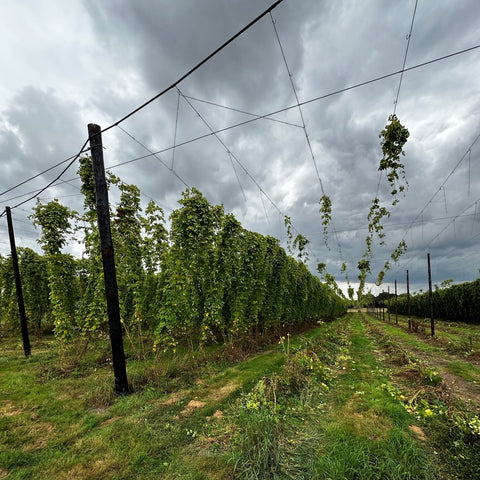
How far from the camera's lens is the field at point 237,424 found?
289cm

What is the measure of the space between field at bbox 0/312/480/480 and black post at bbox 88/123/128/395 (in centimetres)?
54

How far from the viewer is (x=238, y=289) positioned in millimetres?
9000

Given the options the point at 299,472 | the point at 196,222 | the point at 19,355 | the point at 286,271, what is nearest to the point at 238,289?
the point at 196,222

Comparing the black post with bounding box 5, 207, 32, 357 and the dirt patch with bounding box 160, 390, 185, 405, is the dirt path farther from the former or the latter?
the black post with bounding box 5, 207, 32, 357

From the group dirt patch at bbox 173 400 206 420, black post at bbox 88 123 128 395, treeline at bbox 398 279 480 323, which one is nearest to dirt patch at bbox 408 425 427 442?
A: dirt patch at bbox 173 400 206 420

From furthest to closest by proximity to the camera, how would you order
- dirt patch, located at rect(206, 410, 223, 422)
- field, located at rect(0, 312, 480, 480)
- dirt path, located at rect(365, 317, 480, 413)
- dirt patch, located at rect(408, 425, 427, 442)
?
dirt path, located at rect(365, 317, 480, 413), dirt patch, located at rect(206, 410, 223, 422), dirt patch, located at rect(408, 425, 427, 442), field, located at rect(0, 312, 480, 480)

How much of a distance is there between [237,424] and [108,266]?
13.8 feet

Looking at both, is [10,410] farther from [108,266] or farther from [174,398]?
[108,266]

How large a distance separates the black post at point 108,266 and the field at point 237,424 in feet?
1.79

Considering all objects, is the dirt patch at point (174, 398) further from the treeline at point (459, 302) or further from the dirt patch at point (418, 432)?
the treeline at point (459, 302)

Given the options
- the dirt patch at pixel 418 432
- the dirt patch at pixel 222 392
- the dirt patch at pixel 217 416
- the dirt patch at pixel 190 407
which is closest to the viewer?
the dirt patch at pixel 418 432

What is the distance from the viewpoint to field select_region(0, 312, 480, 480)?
9.49 ft

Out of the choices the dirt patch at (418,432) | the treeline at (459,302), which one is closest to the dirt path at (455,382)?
the dirt patch at (418,432)

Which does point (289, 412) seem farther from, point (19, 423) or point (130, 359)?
point (130, 359)
